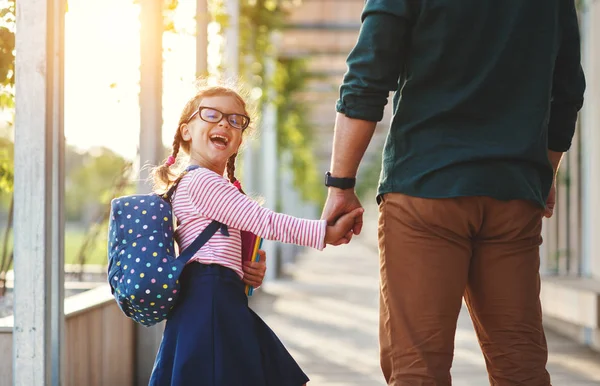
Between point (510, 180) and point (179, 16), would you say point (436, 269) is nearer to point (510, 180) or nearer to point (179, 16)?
point (510, 180)

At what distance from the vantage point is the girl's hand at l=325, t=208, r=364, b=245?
2.33m

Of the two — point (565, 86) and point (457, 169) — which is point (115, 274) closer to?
point (457, 169)

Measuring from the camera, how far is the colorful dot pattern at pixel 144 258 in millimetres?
2271

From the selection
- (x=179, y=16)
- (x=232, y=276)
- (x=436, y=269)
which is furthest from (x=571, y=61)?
(x=179, y=16)

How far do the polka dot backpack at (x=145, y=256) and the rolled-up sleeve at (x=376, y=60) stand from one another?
53 centimetres

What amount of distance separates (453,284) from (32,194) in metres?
1.32

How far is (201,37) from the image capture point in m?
4.69

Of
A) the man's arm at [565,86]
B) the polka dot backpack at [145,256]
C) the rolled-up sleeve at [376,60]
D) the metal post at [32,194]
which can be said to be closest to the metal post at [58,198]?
the metal post at [32,194]

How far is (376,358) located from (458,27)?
3435 millimetres

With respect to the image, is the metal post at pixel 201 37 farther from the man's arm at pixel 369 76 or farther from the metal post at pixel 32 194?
the man's arm at pixel 369 76

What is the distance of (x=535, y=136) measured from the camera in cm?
208

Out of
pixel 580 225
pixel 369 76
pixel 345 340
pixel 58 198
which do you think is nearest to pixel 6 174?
pixel 58 198

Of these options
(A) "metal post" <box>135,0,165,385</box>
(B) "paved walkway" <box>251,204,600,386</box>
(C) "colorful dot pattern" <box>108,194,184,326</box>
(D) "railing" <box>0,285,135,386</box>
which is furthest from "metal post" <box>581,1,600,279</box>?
(C) "colorful dot pattern" <box>108,194,184,326</box>

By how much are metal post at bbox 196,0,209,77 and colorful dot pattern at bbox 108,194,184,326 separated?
2299 mm
